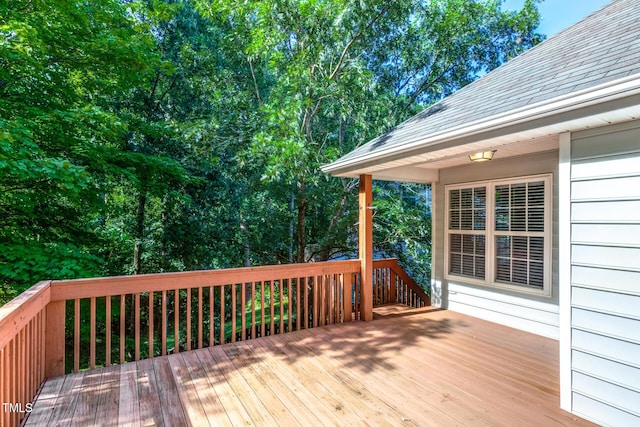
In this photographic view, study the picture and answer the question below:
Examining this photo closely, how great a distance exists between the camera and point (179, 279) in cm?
346

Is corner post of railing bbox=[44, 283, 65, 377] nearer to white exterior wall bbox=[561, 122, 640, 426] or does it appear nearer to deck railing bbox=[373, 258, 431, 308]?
deck railing bbox=[373, 258, 431, 308]

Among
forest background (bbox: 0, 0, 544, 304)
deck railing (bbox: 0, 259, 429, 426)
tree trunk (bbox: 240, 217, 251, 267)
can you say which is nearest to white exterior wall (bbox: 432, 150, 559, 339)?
deck railing (bbox: 0, 259, 429, 426)

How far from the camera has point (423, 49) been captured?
27.8 feet

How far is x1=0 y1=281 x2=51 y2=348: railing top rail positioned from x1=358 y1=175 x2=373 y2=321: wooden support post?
11.7ft

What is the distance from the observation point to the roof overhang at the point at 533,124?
6.36 ft

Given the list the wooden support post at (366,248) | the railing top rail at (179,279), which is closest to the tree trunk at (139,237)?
the railing top rail at (179,279)

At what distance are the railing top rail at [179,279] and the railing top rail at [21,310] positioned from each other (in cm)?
18

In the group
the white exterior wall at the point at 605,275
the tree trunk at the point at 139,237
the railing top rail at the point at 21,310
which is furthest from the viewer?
the tree trunk at the point at 139,237

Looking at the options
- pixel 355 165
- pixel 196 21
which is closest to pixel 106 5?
pixel 196 21

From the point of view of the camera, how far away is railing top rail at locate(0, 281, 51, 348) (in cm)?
185

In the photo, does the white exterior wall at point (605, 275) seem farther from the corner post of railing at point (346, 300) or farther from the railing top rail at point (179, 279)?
the railing top rail at point (179, 279)

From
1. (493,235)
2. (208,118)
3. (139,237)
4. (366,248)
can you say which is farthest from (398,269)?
(139,237)

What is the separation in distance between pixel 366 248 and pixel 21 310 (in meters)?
3.67

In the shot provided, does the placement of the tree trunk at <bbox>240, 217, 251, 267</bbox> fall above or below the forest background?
below
